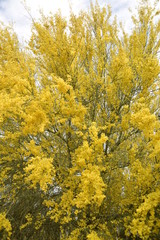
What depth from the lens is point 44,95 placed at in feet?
10.1

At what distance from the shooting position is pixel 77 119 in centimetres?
325

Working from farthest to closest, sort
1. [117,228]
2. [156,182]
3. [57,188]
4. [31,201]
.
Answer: [31,201], [57,188], [117,228], [156,182]

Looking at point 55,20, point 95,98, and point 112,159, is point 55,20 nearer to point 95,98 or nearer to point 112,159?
point 95,98

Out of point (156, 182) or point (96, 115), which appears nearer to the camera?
point (156, 182)

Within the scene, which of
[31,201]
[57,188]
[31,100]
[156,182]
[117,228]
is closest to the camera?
[156,182]

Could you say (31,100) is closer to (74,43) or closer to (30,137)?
(30,137)

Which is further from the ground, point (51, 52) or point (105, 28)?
point (105, 28)

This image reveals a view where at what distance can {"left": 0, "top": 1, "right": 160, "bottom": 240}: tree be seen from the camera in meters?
3.38

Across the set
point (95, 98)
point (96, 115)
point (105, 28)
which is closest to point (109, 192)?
point (96, 115)

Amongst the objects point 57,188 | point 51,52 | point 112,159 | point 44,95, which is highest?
point 51,52

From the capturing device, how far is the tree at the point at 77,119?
338 centimetres

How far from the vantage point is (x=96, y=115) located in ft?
15.2

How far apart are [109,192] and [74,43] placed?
3102 millimetres

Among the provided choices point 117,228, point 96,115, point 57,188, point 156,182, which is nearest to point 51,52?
point 96,115
